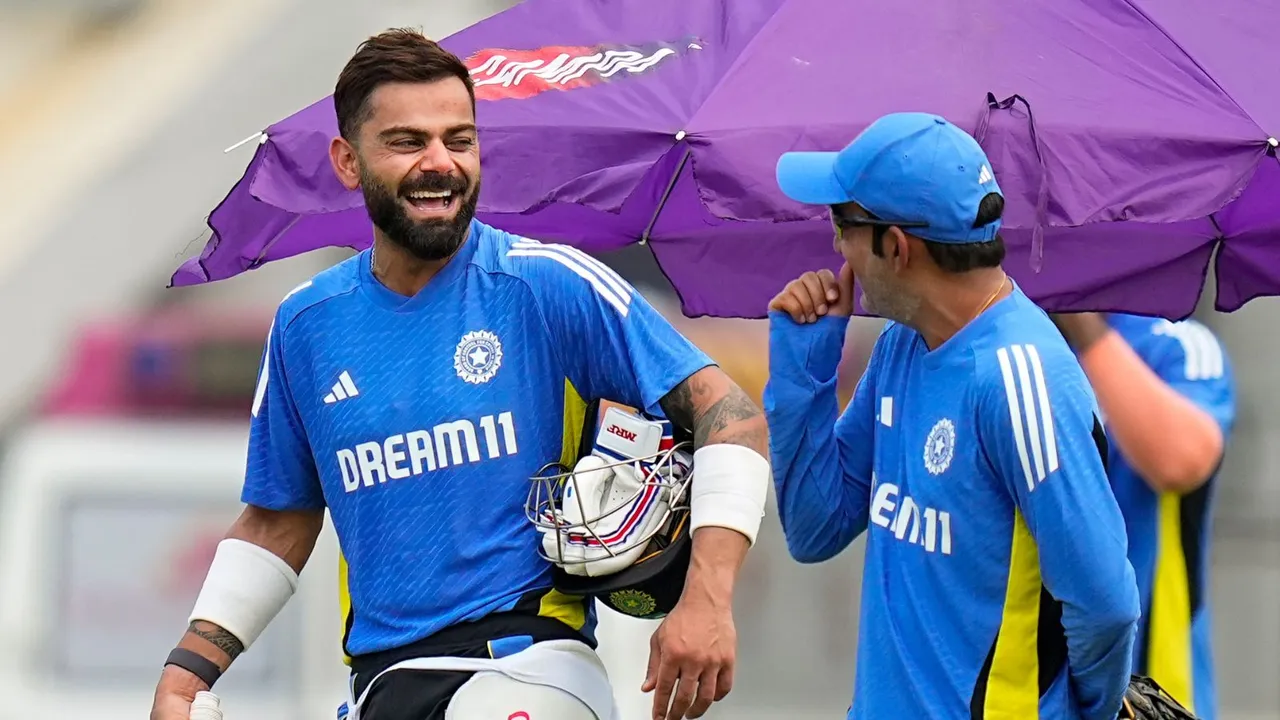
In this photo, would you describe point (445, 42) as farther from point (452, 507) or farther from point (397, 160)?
point (452, 507)

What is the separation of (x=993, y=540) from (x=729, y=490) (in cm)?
43

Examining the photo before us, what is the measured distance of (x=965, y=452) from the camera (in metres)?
2.82

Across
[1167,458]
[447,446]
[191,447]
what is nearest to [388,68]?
[447,446]

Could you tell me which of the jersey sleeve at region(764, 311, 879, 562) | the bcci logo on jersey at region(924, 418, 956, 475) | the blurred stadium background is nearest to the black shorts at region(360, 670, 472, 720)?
the jersey sleeve at region(764, 311, 879, 562)

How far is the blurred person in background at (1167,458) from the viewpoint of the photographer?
317 centimetres

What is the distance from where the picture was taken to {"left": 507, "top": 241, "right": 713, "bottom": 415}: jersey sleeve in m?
2.94

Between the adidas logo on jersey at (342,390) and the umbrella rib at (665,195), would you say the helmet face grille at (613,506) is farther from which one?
the umbrella rib at (665,195)

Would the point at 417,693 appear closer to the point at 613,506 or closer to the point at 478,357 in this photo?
the point at 613,506

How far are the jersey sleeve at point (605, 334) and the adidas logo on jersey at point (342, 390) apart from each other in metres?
0.36

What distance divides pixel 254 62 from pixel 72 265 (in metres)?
1.58

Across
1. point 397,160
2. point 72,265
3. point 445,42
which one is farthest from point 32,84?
point 397,160

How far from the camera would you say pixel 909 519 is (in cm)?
291

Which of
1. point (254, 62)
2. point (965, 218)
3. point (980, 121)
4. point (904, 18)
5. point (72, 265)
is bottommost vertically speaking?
point (965, 218)

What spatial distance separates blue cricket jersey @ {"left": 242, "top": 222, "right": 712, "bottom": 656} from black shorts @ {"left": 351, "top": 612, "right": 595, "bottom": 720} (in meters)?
0.02
